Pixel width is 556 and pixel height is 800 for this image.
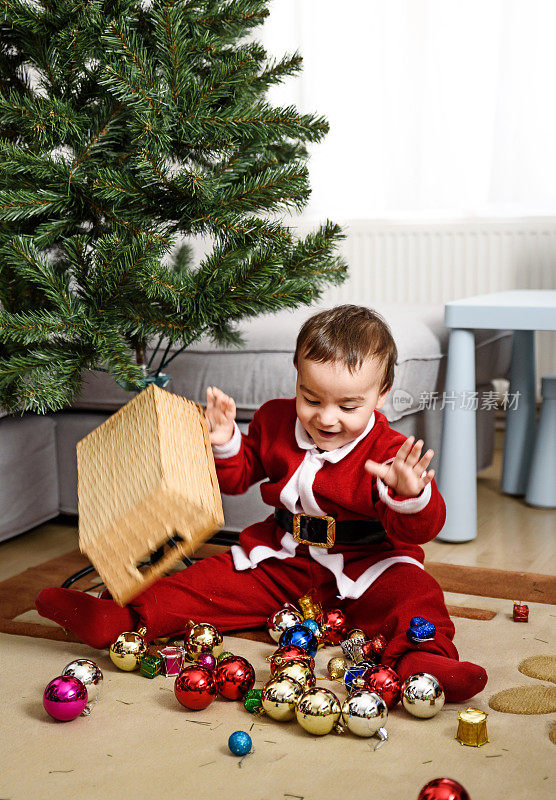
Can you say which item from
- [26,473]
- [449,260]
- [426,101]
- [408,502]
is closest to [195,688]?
[408,502]

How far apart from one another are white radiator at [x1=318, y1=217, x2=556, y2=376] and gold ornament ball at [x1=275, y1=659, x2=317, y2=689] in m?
1.85

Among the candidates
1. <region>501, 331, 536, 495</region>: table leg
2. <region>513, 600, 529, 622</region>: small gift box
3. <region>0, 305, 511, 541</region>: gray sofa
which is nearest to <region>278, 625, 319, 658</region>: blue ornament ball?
<region>513, 600, 529, 622</region>: small gift box

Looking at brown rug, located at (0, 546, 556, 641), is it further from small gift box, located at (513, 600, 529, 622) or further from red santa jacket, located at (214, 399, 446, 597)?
red santa jacket, located at (214, 399, 446, 597)

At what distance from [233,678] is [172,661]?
0.12 meters

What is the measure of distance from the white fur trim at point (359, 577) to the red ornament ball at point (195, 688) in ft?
1.01

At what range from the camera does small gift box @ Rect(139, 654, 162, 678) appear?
1.17 m

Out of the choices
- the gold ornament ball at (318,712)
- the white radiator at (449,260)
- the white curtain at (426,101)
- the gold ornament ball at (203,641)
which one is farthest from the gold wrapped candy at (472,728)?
the white curtain at (426,101)

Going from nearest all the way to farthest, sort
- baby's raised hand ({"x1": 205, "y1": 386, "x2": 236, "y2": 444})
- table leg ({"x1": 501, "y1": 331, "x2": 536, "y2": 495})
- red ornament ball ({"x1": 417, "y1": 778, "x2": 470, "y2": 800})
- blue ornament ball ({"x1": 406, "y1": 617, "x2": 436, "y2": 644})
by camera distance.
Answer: red ornament ball ({"x1": 417, "y1": 778, "x2": 470, "y2": 800}) → blue ornament ball ({"x1": 406, "y1": 617, "x2": 436, "y2": 644}) → baby's raised hand ({"x1": 205, "y1": 386, "x2": 236, "y2": 444}) → table leg ({"x1": 501, "y1": 331, "x2": 536, "y2": 495})

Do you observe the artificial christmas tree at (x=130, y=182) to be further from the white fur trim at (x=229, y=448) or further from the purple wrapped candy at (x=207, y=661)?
the purple wrapped candy at (x=207, y=661)

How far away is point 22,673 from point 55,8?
959 mm

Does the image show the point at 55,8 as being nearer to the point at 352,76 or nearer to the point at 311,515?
the point at 311,515

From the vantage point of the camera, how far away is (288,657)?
1.13 meters

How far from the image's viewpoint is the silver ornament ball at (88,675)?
108 cm

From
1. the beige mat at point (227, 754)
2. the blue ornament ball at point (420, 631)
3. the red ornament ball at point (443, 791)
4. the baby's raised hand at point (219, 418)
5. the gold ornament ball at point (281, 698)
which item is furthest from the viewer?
the baby's raised hand at point (219, 418)
